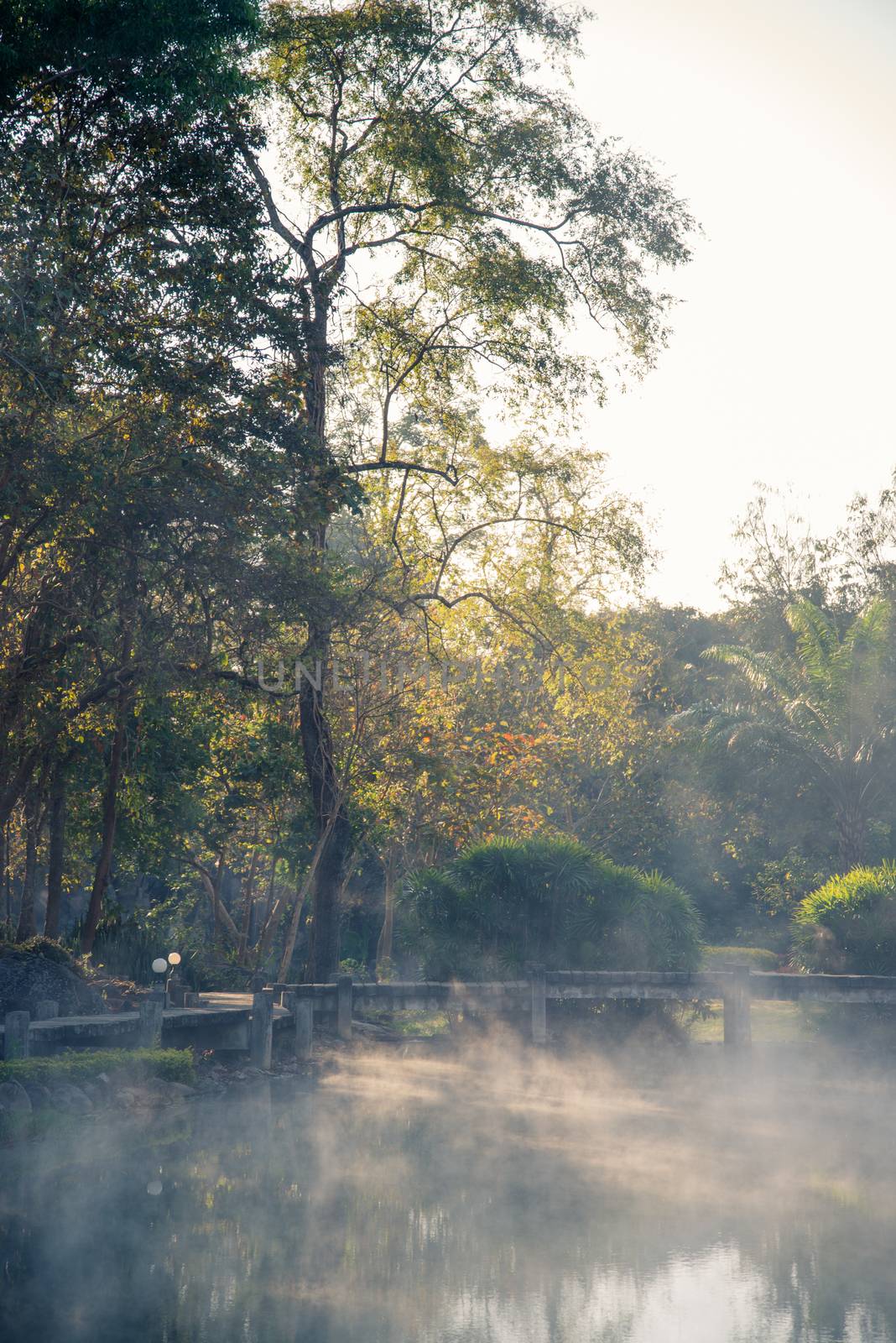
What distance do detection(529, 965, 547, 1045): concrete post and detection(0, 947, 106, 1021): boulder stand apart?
6991 millimetres

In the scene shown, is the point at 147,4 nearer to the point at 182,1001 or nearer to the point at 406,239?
the point at 406,239

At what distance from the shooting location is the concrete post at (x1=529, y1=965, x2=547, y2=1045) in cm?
2083

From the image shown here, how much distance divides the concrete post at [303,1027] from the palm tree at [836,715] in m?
17.6

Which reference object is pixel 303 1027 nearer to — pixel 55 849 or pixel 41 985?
pixel 41 985

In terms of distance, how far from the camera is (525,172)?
2227cm

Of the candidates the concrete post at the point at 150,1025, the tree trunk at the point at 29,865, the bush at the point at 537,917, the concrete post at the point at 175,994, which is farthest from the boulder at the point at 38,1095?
the tree trunk at the point at 29,865

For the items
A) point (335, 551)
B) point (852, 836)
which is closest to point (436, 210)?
point (335, 551)

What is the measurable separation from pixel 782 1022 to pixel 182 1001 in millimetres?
13187

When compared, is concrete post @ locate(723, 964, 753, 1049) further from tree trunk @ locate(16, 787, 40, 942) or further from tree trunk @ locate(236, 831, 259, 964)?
tree trunk @ locate(16, 787, 40, 942)

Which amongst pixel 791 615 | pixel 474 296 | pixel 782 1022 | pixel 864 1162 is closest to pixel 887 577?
pixel 791 615

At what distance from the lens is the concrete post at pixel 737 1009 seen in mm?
20766

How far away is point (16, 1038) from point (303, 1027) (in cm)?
638

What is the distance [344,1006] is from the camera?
2155cm

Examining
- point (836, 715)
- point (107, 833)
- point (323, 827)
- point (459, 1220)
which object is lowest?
point (459, 1220)
